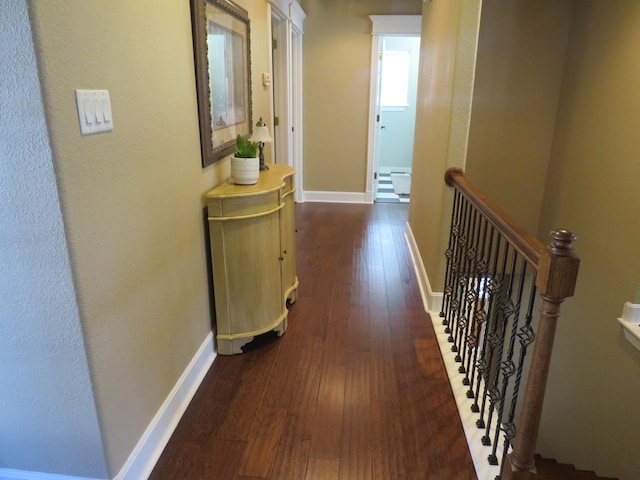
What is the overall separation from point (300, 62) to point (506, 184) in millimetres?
3016

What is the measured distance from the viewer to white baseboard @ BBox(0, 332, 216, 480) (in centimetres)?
150

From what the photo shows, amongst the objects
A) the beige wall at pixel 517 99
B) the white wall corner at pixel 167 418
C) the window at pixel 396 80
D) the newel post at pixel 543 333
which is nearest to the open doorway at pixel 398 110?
the window at pixel 396 80

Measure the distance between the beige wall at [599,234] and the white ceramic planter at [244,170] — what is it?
7.29ft

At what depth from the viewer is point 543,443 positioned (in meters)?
3.43

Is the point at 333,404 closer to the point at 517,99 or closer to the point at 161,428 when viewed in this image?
the point at 161,428

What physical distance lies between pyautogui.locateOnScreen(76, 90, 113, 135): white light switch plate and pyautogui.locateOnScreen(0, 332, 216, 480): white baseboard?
1112 mm

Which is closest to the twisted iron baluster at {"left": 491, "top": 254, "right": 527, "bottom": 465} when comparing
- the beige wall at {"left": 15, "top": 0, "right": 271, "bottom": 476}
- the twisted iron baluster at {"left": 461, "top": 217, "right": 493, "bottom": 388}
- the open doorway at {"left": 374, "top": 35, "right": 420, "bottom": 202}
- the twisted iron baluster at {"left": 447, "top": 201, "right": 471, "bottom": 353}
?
the twisted iron baluster at {"left": 461, "top": 217, "right": 493, "bottom": 388}

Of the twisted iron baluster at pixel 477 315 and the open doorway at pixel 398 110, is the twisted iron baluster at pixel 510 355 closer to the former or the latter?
Result: the twisted iron baluster at pixel 477 315

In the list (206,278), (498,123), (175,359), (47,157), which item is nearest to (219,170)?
(206,278)

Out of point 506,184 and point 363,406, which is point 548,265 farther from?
point 506,184

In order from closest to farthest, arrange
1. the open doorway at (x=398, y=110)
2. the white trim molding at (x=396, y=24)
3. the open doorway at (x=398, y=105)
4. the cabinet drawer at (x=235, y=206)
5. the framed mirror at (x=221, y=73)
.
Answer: the framed mirror at (x=221, y=73), the cabinet drawer at (x=235, y=206), the white trim molding at (x=396, y=24), the open doorway at (x=398, y=110), the open doorway at (x=398, y=105)

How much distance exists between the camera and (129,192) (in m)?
1.51

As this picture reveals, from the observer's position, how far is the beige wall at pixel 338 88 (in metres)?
5.29

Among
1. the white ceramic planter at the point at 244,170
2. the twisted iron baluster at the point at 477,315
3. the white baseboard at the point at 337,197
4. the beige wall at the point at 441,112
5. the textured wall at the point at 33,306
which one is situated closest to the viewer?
the textured wall at the point at 33,306
